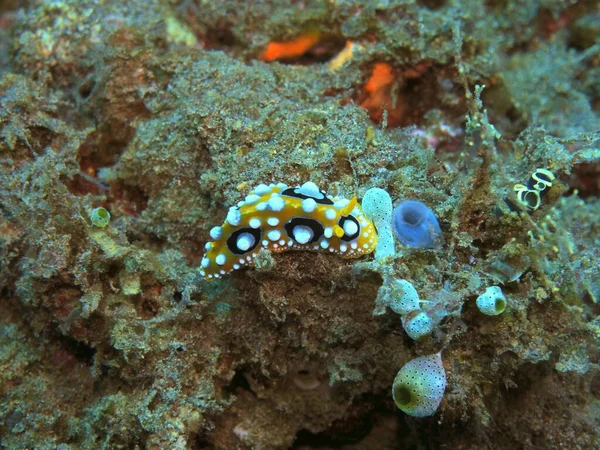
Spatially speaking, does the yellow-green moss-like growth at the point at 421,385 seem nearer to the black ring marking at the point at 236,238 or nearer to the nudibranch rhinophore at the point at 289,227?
the nudibranch rhinophore at the point at 289,227

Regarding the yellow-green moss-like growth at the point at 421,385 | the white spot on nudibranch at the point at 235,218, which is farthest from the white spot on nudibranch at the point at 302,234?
the yellow-green moss-like growth at the point at 421,385

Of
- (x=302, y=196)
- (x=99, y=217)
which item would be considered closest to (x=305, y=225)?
(x=302, y=196)

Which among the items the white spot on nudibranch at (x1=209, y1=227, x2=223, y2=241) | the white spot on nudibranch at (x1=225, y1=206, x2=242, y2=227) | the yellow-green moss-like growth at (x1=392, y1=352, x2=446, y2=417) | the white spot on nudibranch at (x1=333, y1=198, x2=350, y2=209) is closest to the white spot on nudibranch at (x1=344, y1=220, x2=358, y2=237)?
the white spot on nudibranch at (x1=333, y1=198, x2=350, y2=209)

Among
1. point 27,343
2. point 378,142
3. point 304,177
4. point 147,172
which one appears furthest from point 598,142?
point 27,343

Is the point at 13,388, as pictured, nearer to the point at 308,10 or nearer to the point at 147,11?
the point at 147,11

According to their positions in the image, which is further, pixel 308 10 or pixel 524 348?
pixel 308 10
